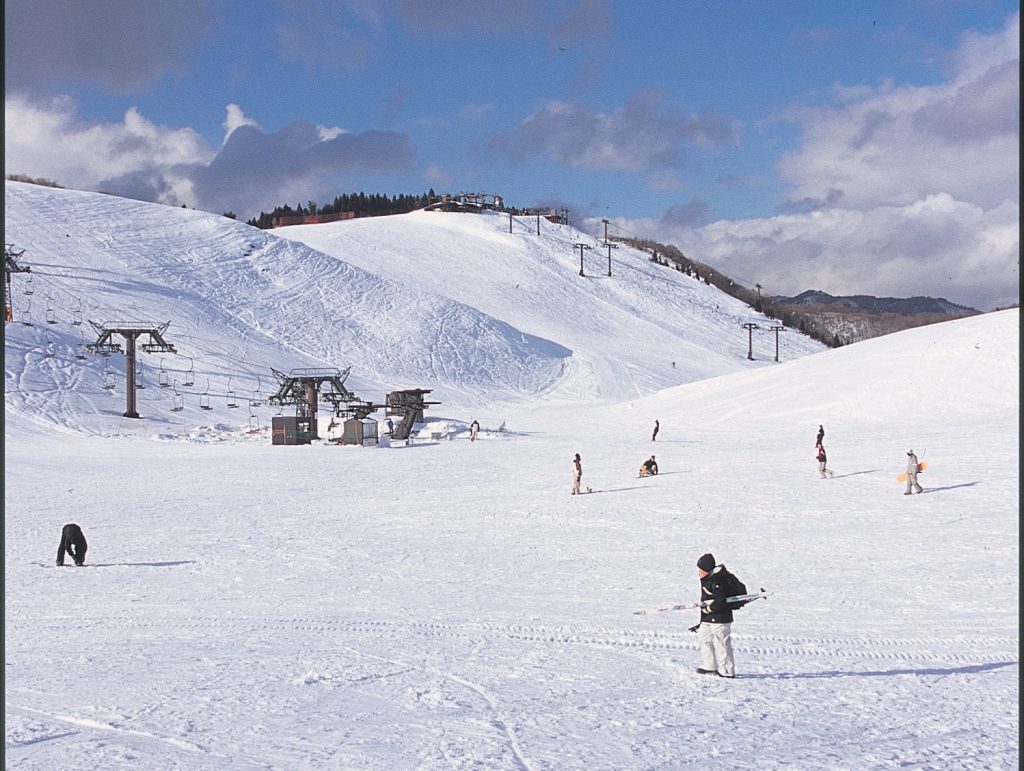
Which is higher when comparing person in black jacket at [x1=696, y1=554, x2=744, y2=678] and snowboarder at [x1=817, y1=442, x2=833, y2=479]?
snowboarder at [x1=817, y1=442, x2=833, y2=479]

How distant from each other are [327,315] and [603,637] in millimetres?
75377

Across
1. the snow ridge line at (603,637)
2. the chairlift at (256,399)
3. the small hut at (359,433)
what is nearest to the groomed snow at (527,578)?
the snow ridge line at (603,637)

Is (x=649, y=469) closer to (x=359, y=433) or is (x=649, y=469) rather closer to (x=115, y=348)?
(x=359, y=433)

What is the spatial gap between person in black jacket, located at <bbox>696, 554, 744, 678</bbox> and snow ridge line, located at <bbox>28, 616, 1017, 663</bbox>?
1.32 metres

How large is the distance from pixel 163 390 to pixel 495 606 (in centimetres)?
4992

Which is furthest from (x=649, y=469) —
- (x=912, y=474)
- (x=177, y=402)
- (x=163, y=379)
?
(x=163, y=379)

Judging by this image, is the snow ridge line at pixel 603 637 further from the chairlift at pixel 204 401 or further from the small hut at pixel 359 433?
the chairlift at pixel 204 401

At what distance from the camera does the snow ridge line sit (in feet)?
34.6

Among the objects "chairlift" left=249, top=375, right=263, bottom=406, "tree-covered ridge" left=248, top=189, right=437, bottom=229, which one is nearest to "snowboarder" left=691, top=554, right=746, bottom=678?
"chairlift" left=249, top=375, right=263, bottom=406

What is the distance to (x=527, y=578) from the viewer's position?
15289 mm

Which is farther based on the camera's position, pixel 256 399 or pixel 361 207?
pixel 361 207

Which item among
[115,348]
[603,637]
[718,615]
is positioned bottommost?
[603,637]

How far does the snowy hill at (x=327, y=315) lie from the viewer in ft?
202

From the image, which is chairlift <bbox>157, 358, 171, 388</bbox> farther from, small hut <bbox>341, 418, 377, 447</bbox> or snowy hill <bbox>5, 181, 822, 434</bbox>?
small hut <bbox>341, 418, 377, 447</bbox>
